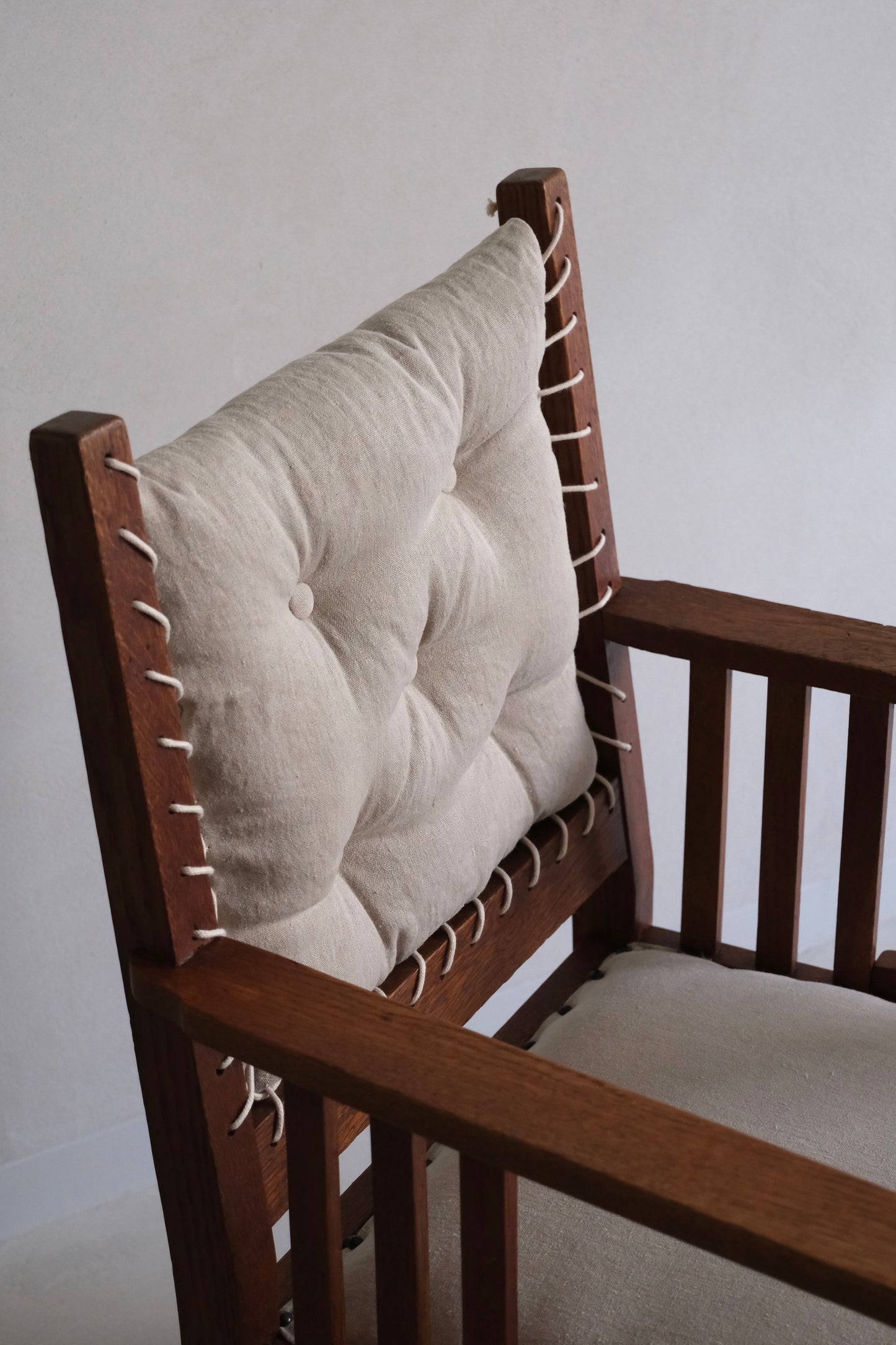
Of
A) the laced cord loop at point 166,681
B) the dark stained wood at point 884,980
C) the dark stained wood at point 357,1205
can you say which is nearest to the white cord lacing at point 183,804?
the laced cord loop at point 166,681

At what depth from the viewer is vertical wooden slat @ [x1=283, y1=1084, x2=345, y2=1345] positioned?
2.07 ft

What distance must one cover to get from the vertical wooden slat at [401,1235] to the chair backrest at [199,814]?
0.29ft

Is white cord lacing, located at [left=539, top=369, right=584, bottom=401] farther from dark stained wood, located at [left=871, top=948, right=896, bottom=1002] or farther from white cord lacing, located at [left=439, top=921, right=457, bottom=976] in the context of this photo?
dark stained wood, located at [left=871, top=948, right=896, bottom=1002]

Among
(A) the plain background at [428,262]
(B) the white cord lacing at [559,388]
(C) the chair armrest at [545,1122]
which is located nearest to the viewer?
(C) the chair armrest at [545,1122]

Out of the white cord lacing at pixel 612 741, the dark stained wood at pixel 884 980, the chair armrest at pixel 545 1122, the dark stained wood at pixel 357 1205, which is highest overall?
the white cord lacing at pixel 612 741

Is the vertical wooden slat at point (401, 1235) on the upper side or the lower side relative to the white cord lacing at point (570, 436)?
lower

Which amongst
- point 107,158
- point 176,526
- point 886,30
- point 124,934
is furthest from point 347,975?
point 886,30

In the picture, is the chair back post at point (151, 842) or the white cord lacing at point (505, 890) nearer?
the chair back post at point (151, 842)

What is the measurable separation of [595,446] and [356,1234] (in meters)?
0.55

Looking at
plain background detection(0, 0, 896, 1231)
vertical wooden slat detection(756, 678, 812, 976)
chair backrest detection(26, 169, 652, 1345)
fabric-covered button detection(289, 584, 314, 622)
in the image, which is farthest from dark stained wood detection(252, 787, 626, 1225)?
plain background detection(0, 0, 896, 1231)

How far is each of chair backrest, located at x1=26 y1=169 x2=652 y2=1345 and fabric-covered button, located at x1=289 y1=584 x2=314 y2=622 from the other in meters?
0.09

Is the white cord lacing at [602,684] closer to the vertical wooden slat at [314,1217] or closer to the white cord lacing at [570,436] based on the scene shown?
the white cord lacing at [570,436]

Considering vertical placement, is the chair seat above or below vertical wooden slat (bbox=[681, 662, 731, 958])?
below

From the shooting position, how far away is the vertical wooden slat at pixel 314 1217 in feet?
2.07
